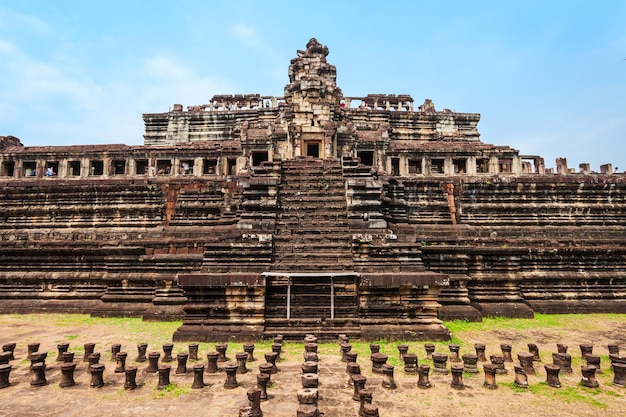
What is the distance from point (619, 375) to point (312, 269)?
6.46 metres

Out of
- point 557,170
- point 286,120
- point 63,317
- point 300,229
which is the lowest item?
point 63,317

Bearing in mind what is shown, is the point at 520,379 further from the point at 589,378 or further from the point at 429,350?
the point at 429,350

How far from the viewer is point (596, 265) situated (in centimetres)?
1392

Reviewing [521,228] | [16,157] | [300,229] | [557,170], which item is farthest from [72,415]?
[557,170]

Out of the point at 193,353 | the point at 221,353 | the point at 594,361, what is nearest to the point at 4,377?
the point at 193,353

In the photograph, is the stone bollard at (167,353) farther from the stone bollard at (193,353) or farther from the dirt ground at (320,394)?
the dirt ground at (320,394)

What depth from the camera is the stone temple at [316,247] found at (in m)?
9.43

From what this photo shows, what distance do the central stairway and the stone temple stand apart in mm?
38

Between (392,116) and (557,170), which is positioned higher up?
(392,116)

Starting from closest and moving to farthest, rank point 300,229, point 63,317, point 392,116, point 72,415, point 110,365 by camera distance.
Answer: point 72,415, point 110,365, point 300,229, point 63,317, point 392,116

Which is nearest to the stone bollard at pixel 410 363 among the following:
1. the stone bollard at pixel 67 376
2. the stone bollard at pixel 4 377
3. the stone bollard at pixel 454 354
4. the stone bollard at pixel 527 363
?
the stone bollard at pixel 454 354

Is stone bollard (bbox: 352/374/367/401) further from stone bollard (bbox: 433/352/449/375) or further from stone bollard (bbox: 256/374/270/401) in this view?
stone bollard (bbox: 433/352/449/375)

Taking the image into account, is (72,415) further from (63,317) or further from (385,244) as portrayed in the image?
(63,317)

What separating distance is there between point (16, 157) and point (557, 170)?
29.5m
